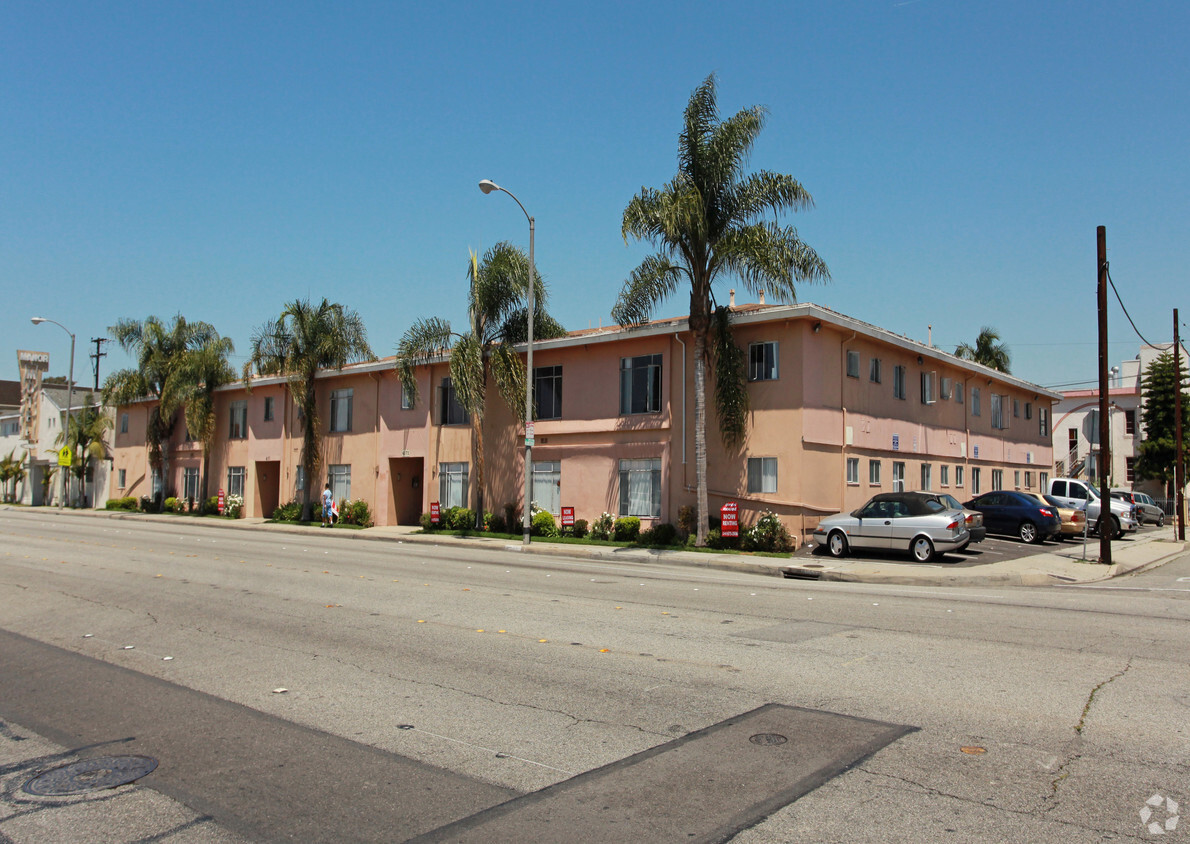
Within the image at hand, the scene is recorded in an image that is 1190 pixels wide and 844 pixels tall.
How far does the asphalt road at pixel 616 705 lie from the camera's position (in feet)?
16.2

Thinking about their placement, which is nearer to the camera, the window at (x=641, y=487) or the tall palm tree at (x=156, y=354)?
the window at (x=641, y=487)

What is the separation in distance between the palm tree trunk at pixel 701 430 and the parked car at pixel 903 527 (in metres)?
3.45

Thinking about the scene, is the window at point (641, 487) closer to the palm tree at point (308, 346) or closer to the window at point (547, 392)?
the window at point (547, 392)

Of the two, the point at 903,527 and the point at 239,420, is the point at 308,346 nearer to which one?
the point at 239,420

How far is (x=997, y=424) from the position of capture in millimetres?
37812

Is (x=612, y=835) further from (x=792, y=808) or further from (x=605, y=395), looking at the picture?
(x=605, y=395)

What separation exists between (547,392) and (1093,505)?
20.0 metres

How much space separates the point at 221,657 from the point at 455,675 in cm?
279

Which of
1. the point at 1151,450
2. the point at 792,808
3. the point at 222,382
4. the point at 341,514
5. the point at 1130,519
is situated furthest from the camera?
the point at 1151,450

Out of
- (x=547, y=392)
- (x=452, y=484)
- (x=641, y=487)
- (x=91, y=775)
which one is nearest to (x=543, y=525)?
(x=641, y=487)

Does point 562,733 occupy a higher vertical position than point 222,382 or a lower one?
lower

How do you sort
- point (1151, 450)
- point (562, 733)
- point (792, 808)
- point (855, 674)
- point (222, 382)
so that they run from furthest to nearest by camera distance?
point (1151, 450) < point (222, 382) < point (855, 674) < point (562, 733) < point (792, 808)

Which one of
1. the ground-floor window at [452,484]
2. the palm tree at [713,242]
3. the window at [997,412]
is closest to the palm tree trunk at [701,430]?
the palm tree at [713,242]

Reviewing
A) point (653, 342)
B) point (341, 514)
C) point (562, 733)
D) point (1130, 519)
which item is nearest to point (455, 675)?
point (562, 733)
